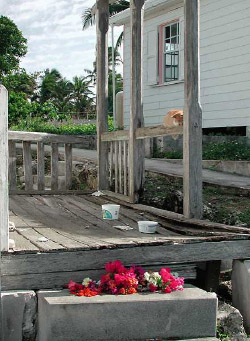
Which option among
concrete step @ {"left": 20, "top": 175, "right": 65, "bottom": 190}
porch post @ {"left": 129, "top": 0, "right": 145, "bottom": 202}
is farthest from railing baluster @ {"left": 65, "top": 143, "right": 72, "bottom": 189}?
concrete step @ {"left": 20, "top": 175, "right": 65, "bottom": 190}

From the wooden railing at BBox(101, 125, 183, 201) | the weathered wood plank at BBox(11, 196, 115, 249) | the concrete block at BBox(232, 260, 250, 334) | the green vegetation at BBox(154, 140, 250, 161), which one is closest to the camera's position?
the concrete block at BBox(232, 260, 250, 334)

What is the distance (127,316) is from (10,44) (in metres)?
25.2

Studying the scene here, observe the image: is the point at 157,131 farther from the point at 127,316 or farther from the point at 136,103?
the point at 127,316

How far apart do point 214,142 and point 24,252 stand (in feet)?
26.2

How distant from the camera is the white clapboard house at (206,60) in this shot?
11.2 meters

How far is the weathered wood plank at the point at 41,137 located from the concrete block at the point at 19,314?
3585mm

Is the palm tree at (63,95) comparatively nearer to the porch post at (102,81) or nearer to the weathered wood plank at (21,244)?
the porch post at (102,81)

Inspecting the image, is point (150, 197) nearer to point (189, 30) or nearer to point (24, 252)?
point (189, 30)

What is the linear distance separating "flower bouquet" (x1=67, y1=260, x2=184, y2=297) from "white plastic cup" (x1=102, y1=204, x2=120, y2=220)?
5.15 ft

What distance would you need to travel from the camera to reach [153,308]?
3.88 m

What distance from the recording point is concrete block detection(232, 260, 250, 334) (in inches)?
184

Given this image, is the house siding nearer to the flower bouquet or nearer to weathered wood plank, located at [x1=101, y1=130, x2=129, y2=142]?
weathered wood plank, located at [x1=101, y1=130, x2=129, y2=142]

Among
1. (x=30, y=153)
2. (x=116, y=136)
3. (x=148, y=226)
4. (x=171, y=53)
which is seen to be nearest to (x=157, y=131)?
(x=116, y=136)

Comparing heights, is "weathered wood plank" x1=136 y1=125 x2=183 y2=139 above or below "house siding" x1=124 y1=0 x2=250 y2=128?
below
